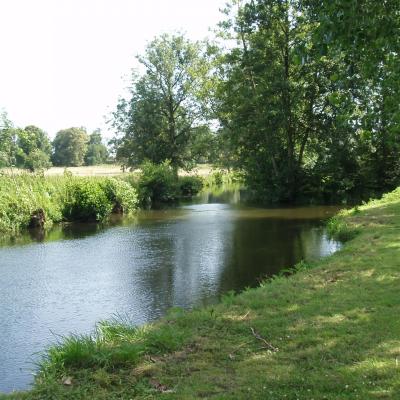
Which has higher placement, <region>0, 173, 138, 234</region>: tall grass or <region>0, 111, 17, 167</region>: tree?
<region>0, 111, 17, 167</region>: tree

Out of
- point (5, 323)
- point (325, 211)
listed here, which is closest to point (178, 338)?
point (5, 323)

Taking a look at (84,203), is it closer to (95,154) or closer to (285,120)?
(285,120)

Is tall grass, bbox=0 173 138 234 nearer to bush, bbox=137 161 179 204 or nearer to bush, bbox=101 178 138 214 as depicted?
bush, bbox=101 178 138 214

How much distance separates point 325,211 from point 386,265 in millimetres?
16193

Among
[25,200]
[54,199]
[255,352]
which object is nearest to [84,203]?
[54,199]

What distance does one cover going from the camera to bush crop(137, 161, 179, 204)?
110ft

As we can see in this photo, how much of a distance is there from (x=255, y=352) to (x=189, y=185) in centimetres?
3772

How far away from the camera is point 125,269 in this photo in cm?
1300

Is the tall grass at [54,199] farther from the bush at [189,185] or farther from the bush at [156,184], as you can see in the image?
the bush at [189,185]

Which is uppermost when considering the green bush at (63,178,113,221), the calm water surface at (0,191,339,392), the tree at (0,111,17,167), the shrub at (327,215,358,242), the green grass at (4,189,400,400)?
the tree at (0,111,17,167)

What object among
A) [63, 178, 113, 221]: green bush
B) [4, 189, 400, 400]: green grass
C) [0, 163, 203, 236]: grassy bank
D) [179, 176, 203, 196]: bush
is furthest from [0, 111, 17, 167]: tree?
[4, 189, 400, 400]: green grass

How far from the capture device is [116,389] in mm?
4777

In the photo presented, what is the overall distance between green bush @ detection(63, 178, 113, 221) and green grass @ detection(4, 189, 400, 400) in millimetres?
17316

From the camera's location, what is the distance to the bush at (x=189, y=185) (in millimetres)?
42525
